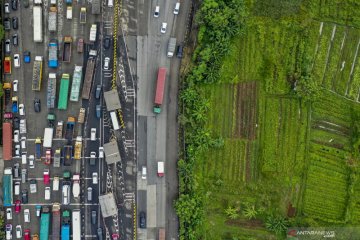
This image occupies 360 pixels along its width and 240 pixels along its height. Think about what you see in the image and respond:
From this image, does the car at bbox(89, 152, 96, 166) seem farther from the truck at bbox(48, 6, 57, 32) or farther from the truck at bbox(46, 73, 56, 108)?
the truck at bbox(48, 6, 57, 32)

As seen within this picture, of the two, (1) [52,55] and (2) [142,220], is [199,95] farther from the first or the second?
(1) [52,55]

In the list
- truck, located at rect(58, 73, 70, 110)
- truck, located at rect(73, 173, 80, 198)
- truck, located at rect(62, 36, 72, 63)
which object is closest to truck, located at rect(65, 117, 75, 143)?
truck, located at rect(58, 73, 70, 110)

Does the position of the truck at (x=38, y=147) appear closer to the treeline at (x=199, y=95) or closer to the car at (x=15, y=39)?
the car at (x=15, y=39)

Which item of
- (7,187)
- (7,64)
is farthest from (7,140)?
(7,64)

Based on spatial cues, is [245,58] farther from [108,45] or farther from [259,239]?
[259,239]

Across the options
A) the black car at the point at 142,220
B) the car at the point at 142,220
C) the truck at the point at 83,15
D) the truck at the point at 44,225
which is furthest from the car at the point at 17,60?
the black car at the point at 142,220

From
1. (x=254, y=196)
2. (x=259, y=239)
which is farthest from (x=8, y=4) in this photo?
(x=259, y=239)
